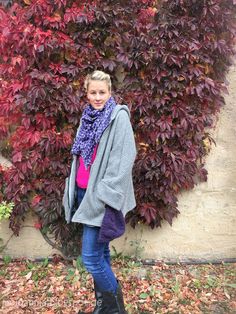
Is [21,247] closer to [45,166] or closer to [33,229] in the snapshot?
[33,229]

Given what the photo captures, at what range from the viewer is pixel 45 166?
11.0 ft

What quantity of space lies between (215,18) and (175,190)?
1586 mm

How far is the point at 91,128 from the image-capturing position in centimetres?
248

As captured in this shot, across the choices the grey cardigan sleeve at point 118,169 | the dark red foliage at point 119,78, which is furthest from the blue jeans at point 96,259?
the dark red foliage at point 119,78

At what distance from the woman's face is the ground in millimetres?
1701

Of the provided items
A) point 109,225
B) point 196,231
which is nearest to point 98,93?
point 109,225

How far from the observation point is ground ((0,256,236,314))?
3.00 metres

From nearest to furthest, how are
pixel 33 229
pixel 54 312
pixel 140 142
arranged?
pixel 54 312, pixel 140 142, pixel 33 229

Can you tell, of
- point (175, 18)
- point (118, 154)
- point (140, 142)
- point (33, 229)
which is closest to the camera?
point (118, 154)

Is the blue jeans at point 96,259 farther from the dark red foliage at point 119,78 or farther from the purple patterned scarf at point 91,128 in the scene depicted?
the dark red foliage at point 119,78

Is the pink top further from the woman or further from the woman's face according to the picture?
the woman's face

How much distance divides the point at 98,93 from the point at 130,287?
182 centimetres

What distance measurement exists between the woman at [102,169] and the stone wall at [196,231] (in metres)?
1.19

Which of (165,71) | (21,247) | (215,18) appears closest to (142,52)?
(165,71)
